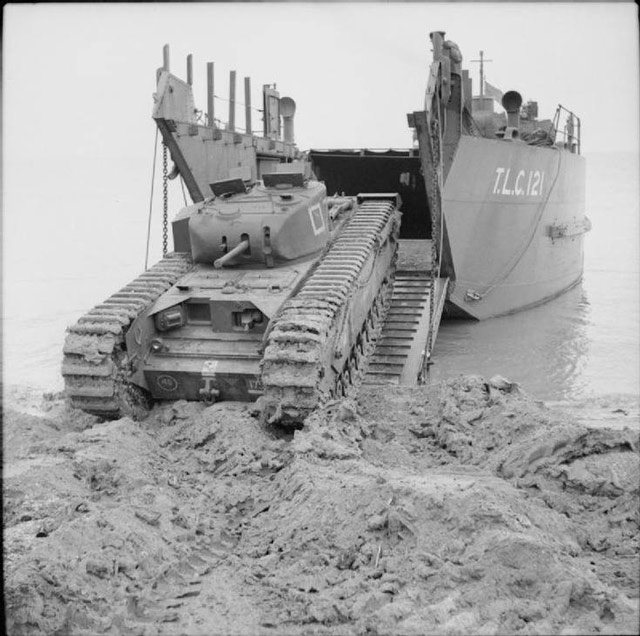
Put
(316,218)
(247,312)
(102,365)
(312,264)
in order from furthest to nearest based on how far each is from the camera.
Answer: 1. (316,218)
2. (312,264)
3. (247,312)
4. (102,365)

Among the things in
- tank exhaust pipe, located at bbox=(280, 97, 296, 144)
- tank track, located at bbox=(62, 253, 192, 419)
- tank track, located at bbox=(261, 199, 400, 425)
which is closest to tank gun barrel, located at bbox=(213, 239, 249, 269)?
tank track, located at bbox=(261, 199, 400, 425)

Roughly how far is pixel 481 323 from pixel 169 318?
8.18 metres

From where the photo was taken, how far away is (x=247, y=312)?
8930 mm

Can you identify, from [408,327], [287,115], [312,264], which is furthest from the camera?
[287,115]

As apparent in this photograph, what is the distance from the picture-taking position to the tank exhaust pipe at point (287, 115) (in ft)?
66.5

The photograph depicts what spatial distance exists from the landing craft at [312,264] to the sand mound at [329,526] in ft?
2.12

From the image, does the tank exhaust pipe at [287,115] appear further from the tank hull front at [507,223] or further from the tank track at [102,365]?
the tank track at [102,365]

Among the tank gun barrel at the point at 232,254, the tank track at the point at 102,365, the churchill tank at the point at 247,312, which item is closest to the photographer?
the churchill tank at the point at 247,312

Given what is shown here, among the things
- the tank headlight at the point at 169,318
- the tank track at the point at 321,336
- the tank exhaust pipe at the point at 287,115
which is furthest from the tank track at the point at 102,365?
the tank exhaust pipe at the point at 287,115

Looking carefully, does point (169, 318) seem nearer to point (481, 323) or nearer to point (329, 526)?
point (329, 526)

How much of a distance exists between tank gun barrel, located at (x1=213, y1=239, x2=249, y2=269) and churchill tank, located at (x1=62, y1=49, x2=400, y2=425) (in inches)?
0.7

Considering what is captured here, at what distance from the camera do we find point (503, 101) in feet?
50.5

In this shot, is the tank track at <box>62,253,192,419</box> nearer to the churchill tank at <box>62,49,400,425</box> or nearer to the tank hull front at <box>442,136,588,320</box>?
the churchill tank at <box>62,49,400,425</box>

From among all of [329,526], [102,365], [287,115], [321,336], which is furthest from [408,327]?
[287,115]
